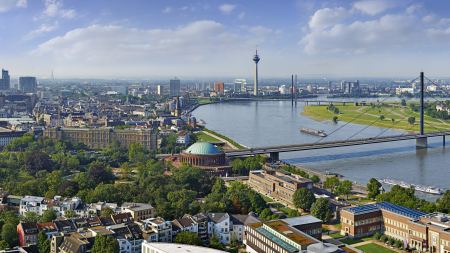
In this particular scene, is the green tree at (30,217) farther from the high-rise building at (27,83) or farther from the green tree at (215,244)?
the high-rise building at (27,83)

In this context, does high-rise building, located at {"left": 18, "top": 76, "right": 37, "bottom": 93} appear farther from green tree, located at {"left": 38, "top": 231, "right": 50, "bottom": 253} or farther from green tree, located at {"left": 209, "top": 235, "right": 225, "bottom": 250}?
green tree, located at {"left": 209, "top": 235, "right": 225, "bottom": 250}

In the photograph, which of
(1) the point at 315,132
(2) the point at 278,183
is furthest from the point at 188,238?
(1) the point at 315,132

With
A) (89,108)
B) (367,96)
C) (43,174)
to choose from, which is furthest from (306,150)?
(367,96)

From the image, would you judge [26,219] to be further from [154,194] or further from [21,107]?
[21,107]

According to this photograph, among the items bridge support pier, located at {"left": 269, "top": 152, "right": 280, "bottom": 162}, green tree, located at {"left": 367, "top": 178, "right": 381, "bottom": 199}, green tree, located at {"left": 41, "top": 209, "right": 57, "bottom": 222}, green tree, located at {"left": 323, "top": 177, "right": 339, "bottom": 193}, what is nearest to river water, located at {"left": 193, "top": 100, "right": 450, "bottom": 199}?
bridge support pier, located at {"left": 269, "top": 152, "right": 280, "bottom": 162}

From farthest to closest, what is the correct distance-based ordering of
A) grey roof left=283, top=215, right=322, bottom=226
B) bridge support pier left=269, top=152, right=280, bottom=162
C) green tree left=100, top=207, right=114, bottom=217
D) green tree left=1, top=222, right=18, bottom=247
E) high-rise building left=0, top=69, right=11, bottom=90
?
1. high-rise building left=0, top=69, right=11, bottom=90
2. bridge support pier left=269, top=152, right=280, bottom=162
3. green tree left=100, top=207, right=114, bottom=217
4. grey roof left=283, top=215, right=322, bottom=226
5. green tree left=1, top=222, right=18, bottom=247

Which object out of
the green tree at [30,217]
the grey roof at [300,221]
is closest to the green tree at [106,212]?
the green tree at [30,217]
